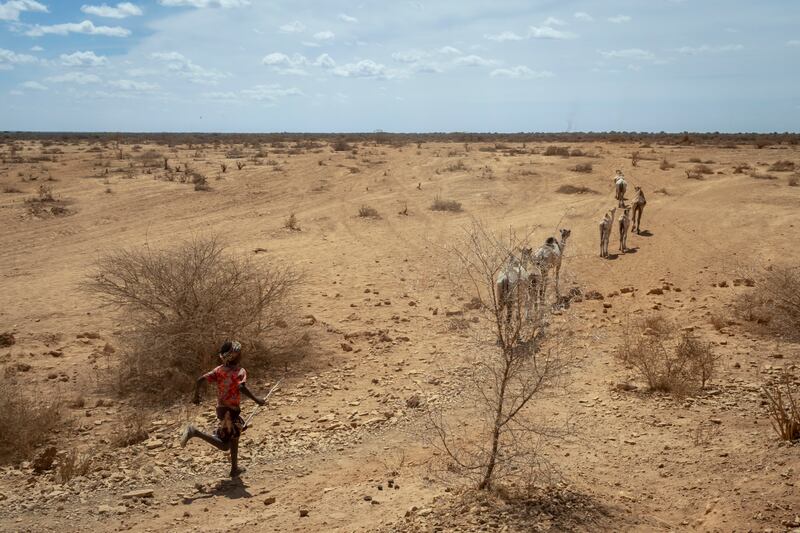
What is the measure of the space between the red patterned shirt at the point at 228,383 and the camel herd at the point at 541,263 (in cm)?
255

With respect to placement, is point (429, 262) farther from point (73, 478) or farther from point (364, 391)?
point (73, 478)

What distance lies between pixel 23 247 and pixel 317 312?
967 centimetres

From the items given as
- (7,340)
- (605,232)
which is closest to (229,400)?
(7,340)

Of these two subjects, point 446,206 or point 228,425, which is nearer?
point 228,425

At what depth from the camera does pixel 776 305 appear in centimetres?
930

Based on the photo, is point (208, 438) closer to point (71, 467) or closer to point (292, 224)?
point (71, 467)

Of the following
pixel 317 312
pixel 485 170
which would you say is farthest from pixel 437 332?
pixel 485 170

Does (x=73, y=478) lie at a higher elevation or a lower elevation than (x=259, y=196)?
lower

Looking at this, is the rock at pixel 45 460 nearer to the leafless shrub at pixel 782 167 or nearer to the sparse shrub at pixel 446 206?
the sparse shrub at pixel 446 206

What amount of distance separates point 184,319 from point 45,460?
2510 millimetres

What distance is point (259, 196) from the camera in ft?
79.4

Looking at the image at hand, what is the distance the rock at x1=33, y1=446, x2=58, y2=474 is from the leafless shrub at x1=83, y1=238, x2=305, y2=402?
1501 millimetres

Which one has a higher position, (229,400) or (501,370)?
(501,370)

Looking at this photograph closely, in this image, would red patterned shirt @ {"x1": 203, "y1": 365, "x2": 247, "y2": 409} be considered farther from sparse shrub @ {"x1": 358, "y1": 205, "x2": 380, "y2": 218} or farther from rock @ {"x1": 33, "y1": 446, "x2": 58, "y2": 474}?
sparse shrub @ {"x1": 358, "y1": 205, "x2": 380, "y2": 218}
